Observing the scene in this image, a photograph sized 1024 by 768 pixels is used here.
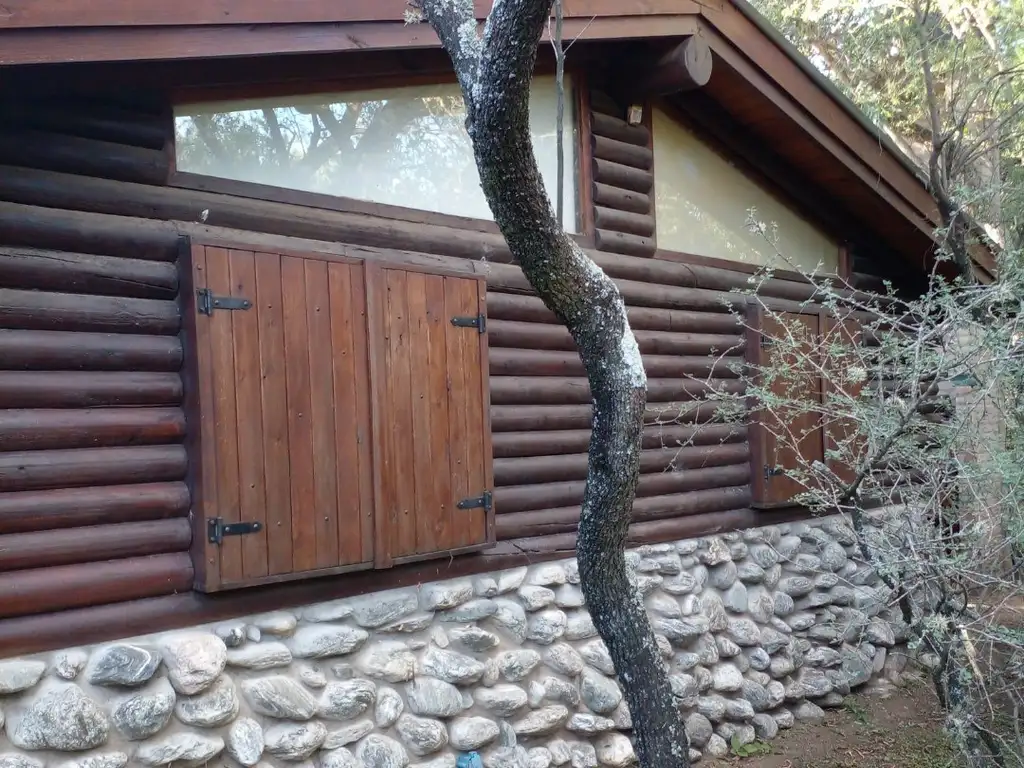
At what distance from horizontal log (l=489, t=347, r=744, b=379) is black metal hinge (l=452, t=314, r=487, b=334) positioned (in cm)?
32

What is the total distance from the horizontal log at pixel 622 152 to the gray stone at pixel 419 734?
3.58 meters

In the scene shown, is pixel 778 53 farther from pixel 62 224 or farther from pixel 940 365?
pixel 62 224

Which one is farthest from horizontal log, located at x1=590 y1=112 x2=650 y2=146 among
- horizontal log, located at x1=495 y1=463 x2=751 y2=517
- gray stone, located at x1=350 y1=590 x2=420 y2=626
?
gray stone, located at x1=350 y1=590 x2=420 y2=626

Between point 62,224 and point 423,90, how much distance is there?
2.11 m

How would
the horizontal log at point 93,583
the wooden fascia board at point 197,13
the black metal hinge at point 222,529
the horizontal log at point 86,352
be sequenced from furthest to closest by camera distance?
the black metal hinge at point 222,529
the horizontal log at point 86,352
the horizontal log at point 93,583
the wooden fascia board at point 197,13

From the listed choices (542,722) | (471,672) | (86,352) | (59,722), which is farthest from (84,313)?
(542,722)

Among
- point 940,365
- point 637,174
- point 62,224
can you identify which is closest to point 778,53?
point 637,174

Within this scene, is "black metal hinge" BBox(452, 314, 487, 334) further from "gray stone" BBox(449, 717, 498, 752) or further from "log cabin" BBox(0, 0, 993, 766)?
"gray stone" BBox(449, 717, 498, 752)

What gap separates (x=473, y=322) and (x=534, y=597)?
1571 mm

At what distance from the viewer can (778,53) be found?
5949 mm

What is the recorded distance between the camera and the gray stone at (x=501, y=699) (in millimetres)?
4410

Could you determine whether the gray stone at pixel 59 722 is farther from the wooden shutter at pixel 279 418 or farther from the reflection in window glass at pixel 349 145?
the reflection in window glass at pixel 349 145

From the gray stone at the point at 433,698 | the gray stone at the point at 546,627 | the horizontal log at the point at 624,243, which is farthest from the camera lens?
the horizontal log at the point at 624,243

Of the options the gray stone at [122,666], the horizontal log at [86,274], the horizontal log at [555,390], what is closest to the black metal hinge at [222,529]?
the gray stone at [122,666]
